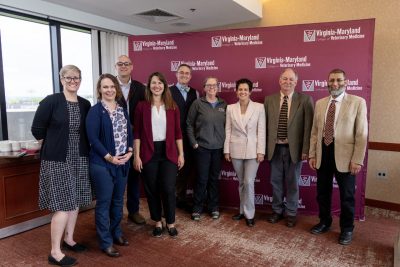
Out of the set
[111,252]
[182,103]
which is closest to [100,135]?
[111,252]

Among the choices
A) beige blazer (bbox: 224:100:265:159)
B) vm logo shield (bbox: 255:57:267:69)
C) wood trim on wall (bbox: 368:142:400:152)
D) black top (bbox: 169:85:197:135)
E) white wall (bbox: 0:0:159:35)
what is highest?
white wall (bbox: 0:0:159:35)

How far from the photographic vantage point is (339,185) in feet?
9.41

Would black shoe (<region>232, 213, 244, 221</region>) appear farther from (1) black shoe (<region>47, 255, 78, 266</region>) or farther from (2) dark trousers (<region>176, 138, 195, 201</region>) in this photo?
(1) black shoe (<region>47, 255, 78, 266</region>)

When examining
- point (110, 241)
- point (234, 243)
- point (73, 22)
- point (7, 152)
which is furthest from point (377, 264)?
point (73, 22)

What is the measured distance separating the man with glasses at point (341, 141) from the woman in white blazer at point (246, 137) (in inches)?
20.4

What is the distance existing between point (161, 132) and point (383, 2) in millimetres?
3048

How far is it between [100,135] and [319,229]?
2.24 metres

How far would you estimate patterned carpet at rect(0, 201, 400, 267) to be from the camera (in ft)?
8.44

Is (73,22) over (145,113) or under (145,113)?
over

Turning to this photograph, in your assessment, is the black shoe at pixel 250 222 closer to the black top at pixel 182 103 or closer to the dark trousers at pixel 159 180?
the dark trousers at pixel 159 180

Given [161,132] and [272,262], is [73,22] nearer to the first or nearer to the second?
[161,132]

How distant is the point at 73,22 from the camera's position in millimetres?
4809

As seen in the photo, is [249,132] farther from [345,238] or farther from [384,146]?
[384,146]

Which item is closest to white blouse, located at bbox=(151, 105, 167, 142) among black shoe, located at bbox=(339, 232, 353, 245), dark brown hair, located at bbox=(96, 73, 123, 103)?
dark brown hair, located at bbox=(96, 73, 123, 103)
